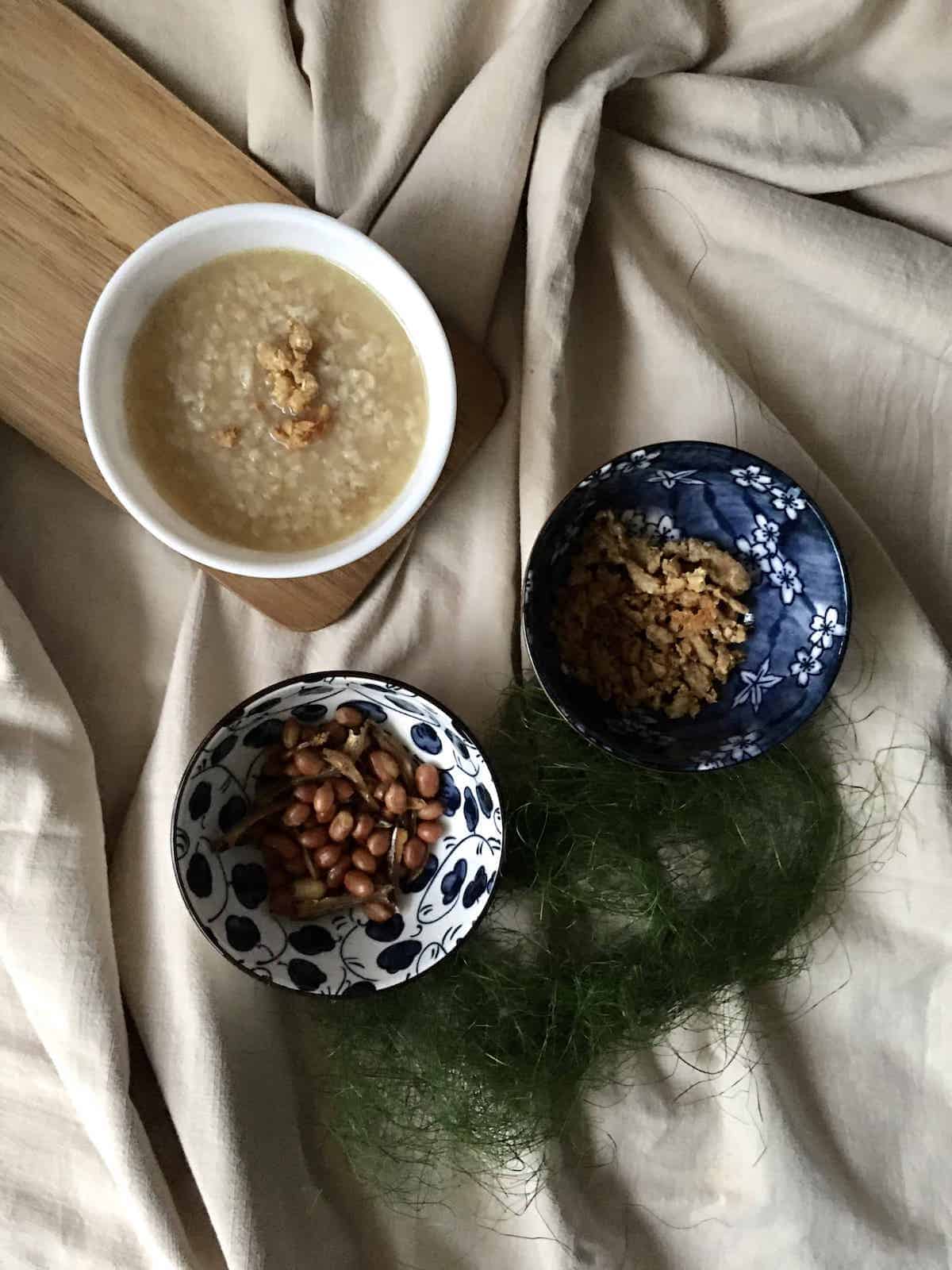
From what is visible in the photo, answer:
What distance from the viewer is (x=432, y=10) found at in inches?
49.7

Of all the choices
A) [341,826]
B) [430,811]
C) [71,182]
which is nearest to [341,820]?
[341,826]

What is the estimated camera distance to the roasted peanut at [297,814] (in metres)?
1.36

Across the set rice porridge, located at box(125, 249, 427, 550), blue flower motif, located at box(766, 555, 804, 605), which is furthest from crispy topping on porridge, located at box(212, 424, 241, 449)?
blue flower motif, located at box(766, 555, 804, 605)

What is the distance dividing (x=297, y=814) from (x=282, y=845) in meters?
0.04

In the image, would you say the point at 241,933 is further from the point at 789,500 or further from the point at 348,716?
the point at 789,500

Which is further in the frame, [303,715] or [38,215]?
[303,715]

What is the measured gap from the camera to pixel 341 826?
4.42 ft

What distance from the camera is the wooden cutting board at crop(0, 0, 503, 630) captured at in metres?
1.25

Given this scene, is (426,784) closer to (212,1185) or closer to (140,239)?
(212,1185)

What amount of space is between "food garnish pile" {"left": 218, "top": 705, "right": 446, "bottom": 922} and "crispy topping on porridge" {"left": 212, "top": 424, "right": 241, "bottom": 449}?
0.36 m

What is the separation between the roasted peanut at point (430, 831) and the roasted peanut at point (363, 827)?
61 mm

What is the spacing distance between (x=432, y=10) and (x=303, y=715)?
852 mm

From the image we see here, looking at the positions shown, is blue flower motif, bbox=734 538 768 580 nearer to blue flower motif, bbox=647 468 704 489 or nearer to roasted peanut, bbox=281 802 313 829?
blue flower motif, bbox=647 468 704 489

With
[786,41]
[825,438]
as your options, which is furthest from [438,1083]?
[786,41]
